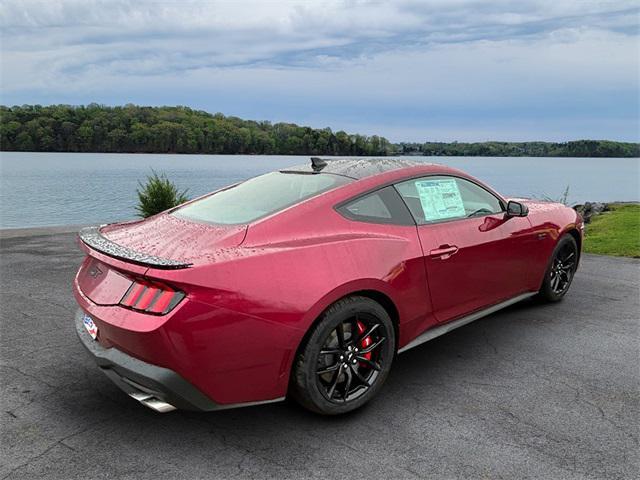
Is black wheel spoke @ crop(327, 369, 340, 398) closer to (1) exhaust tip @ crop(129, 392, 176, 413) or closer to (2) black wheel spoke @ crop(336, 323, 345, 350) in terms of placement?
(2) black wheel spoke @ crop(336, 323, 345, 350)

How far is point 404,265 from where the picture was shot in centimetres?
325

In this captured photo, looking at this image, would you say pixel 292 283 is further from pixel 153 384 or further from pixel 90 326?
pixel 90 326

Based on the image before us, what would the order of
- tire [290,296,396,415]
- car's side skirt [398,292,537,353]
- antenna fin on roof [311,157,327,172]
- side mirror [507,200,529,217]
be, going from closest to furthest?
tire [290,296,396,415]
car's side skirt [398,292,537,353]
antenna fin on roof [311,157,327,172]
side mirror [507,200,529,217]

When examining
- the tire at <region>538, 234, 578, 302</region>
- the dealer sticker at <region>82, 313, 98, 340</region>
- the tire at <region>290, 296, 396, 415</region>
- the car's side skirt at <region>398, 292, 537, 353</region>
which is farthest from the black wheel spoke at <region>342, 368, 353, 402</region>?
the tire at <region>538, 234, 578, 302</region>

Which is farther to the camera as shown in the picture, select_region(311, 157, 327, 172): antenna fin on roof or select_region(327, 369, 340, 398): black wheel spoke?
select_region(311, 157, 327, 172): antenna fin on roof

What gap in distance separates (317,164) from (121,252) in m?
1.69

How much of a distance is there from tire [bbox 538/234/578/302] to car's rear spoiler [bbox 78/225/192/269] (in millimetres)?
3840

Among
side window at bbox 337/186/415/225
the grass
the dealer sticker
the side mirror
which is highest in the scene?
side window at bbox 337/186/415/225

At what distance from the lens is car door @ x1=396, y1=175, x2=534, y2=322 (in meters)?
3.55

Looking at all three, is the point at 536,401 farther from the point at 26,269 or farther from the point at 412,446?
the point at 26,269

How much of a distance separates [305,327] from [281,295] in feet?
0.75

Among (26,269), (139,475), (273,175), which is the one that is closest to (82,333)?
(139,475)

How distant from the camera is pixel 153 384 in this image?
2.49 m

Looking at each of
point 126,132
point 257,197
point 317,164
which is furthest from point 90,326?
point 126,132
